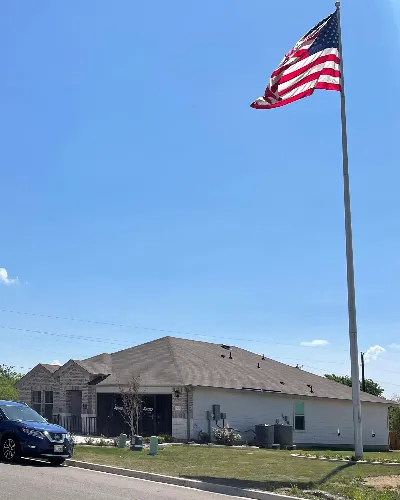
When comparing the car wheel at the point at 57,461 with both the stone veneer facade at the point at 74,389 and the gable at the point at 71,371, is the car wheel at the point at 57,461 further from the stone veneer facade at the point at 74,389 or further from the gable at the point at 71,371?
the gable at the point at 71,371

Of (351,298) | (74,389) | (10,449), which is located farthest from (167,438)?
(351,298)

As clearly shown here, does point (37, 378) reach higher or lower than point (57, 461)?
higher

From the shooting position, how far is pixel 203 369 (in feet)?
108

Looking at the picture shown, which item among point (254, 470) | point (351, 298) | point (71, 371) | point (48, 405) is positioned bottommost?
point (254, 470)

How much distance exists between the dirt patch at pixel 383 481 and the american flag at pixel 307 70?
1021 centimetres

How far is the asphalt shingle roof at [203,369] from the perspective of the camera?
103 ft

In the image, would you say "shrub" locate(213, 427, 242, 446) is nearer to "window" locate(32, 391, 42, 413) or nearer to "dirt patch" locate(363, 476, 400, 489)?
"window" locate(32, 391, 42, 413)

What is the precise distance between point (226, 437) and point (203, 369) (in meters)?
4.67

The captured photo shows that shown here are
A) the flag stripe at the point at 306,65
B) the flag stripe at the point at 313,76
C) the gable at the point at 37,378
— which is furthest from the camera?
the gable at the point at 37,378

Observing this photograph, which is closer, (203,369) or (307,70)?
(307,70)

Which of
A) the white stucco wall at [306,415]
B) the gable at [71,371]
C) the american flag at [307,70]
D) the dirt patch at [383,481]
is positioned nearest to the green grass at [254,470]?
the dirt patch at [383,481]

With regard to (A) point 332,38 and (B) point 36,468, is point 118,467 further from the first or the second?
(A) point 332,38

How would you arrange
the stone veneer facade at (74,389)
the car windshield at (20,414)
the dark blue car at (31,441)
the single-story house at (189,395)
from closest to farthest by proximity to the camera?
the dark blue car at (31,441) < the car windshield at (20,414) < the stone veneer facade at (74,389) < the single-story house at (189,395)

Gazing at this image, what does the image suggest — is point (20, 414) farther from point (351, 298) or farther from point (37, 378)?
point (37, 378)
